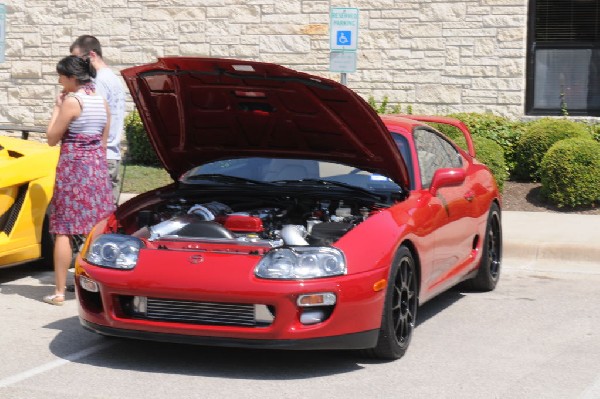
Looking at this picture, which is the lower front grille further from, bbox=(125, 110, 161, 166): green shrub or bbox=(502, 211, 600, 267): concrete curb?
bbox=(125, 110, 161, 166): green shrub

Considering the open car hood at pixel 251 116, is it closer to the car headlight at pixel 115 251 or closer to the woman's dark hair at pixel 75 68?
the woman's dark hair at pixel 75 68

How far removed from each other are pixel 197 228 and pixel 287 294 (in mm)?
889

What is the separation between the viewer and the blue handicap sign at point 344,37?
1209cm

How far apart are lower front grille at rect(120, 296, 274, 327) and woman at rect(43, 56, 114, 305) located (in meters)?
2.03

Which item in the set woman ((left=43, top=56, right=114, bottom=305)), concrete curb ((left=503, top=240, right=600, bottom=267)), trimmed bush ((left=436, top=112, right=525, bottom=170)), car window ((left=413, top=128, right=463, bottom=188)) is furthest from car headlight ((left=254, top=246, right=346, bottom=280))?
trimmed bush ((left=436, top=112, right=525, bottom=170))

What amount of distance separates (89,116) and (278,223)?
195 cm

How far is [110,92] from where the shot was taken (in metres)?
9.59

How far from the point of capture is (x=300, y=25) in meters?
15.8

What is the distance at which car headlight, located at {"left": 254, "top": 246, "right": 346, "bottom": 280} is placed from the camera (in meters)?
6.30

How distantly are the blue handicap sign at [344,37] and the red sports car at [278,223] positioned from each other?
11.8 feet

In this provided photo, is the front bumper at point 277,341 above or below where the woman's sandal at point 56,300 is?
above

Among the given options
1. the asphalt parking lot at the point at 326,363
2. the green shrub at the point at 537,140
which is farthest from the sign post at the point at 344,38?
the asphalt parking lot at the point at 326,363

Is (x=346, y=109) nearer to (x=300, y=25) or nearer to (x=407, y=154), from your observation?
(x=407, y=154)

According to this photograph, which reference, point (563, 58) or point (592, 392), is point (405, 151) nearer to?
point (592, 392)
